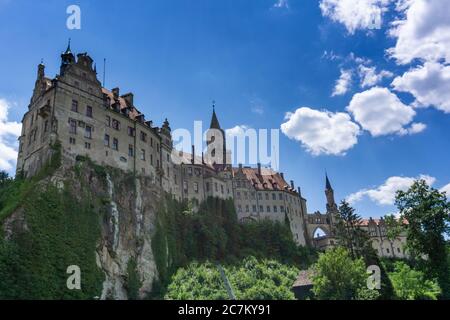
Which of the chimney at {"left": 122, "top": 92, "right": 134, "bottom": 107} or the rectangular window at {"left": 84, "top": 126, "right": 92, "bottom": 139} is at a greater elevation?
the chimney at {"left": 122, "top": 92, "right": 134, "bottom": 107}

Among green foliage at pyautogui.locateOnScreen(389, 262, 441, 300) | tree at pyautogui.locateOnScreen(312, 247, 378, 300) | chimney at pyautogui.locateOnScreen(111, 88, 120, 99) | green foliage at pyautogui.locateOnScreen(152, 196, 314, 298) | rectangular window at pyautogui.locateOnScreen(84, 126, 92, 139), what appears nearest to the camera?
tree at pyautogui.locateOnScreen(312, 247, 378, 300)

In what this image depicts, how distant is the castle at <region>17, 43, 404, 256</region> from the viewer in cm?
5169

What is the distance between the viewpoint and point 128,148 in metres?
59.4

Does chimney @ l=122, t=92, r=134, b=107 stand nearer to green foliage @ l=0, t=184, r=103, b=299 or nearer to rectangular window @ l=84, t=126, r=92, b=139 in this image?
rectangular window @ l=84, t=126, r=92, b=139

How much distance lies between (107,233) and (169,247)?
13375mm

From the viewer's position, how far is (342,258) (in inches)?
1998

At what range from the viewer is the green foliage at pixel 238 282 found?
51447 millimetres

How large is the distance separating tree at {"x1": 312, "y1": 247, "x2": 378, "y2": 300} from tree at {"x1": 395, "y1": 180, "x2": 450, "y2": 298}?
8565mm

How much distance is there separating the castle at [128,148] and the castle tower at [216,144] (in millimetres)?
224

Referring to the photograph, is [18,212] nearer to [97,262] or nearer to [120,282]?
[97,262]

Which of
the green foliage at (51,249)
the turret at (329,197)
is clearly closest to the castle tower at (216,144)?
the turret at (329,197)

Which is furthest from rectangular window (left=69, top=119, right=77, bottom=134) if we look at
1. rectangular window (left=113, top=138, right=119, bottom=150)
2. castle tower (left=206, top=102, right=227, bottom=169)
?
castle tower (left=206, top=102, right=227, bottom=169)

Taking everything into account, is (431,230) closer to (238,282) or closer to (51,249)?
(238,282)
